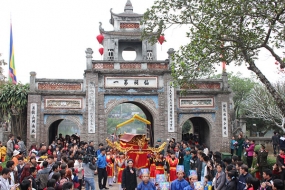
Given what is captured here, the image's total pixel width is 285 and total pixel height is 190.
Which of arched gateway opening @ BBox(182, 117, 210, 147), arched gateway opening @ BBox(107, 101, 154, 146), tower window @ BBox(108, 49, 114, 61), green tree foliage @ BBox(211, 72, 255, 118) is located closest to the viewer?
arched gateway opening @ BBox(182, 117, 210, 147)

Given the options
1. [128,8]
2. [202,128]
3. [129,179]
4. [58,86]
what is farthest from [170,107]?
[129,179]

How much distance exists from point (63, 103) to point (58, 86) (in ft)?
2.85

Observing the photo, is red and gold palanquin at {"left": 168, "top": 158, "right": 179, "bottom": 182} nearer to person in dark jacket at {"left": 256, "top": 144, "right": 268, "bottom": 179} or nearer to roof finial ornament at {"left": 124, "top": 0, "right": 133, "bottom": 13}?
person in dark jacket at {"left": 256, "top": 144, "right": 268, "bottom": 179}

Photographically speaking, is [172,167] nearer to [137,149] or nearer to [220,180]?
[137,149]

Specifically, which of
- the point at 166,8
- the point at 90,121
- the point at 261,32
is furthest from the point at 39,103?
the point at 261,32

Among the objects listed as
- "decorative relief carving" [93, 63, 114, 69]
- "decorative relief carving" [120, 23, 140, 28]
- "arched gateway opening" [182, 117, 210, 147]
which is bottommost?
"arched gateway opening" [182, 117, 210, 147]

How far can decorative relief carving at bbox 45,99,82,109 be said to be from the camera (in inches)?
693

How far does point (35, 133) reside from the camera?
17250 mm

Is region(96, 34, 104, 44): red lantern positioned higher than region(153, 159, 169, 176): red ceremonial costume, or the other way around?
region(96, 34, 104, 44): red lantern

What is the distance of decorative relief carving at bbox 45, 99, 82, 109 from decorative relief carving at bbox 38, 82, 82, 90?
1.96 ft

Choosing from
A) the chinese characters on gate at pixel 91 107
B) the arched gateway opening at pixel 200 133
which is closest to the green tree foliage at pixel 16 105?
the chinese characters on gate at pixel 91 107

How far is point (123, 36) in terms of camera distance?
20.1 meters

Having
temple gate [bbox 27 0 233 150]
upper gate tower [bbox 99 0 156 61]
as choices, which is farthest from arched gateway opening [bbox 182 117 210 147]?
upper gate tower [bbox 99 0 156 61]

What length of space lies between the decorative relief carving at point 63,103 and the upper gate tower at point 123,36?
3.67 metres
